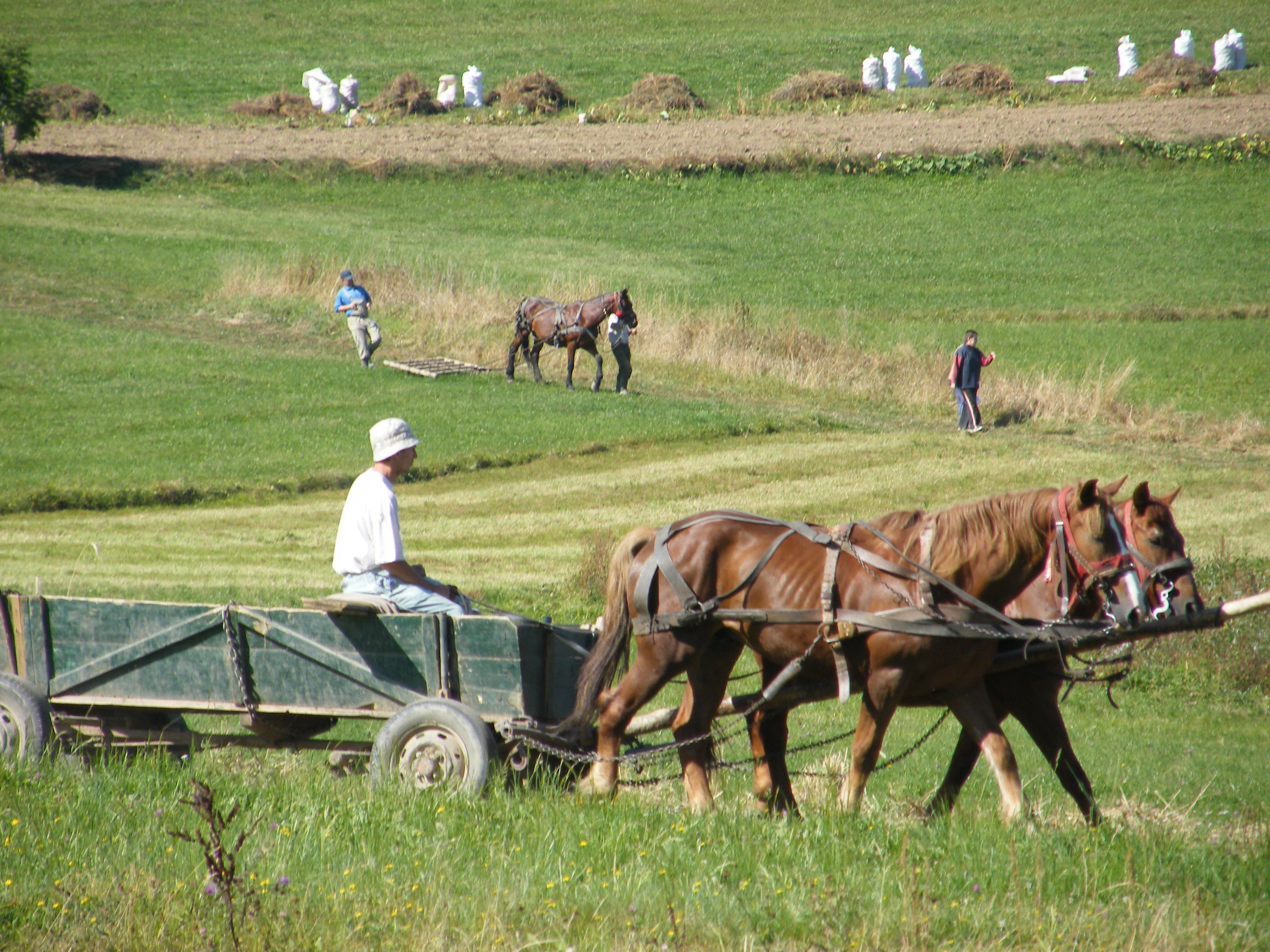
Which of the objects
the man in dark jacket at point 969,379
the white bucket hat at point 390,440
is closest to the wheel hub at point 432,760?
the white bucket hat at point 390,440

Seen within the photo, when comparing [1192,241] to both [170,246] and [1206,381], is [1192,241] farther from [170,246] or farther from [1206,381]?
[170,246]

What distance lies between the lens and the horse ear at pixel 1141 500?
5754 millimetres

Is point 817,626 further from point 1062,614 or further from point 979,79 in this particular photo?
point 979,79

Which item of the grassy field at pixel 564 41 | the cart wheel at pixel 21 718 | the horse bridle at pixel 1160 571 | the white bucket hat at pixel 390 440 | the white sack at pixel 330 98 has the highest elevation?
the grassy field at pixel 564 41

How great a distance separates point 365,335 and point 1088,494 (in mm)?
21822

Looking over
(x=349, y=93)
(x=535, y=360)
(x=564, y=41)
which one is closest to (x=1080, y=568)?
(x=535, y=360)

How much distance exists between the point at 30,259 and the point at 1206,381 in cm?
3051

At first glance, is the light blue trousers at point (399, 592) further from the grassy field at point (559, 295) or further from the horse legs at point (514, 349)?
the horse legs at point (514, 349)

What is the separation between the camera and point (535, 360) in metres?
25.8

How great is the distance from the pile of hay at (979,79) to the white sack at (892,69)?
149 centimetres

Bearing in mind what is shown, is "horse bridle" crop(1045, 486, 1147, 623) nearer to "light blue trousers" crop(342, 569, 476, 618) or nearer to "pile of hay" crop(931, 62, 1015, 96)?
"light blue trousers" crop(342, 569, 476, 618)

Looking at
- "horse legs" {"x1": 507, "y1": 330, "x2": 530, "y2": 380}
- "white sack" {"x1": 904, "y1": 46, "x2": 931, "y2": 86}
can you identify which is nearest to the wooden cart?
"horse legs" {"x1": 507, "y1": 330, "x2": 530, "y2": 380}

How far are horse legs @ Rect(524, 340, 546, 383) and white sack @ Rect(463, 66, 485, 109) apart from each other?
29047 millimetres

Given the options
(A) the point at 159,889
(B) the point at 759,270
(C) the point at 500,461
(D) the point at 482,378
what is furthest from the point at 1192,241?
(A) the point at 159,889
